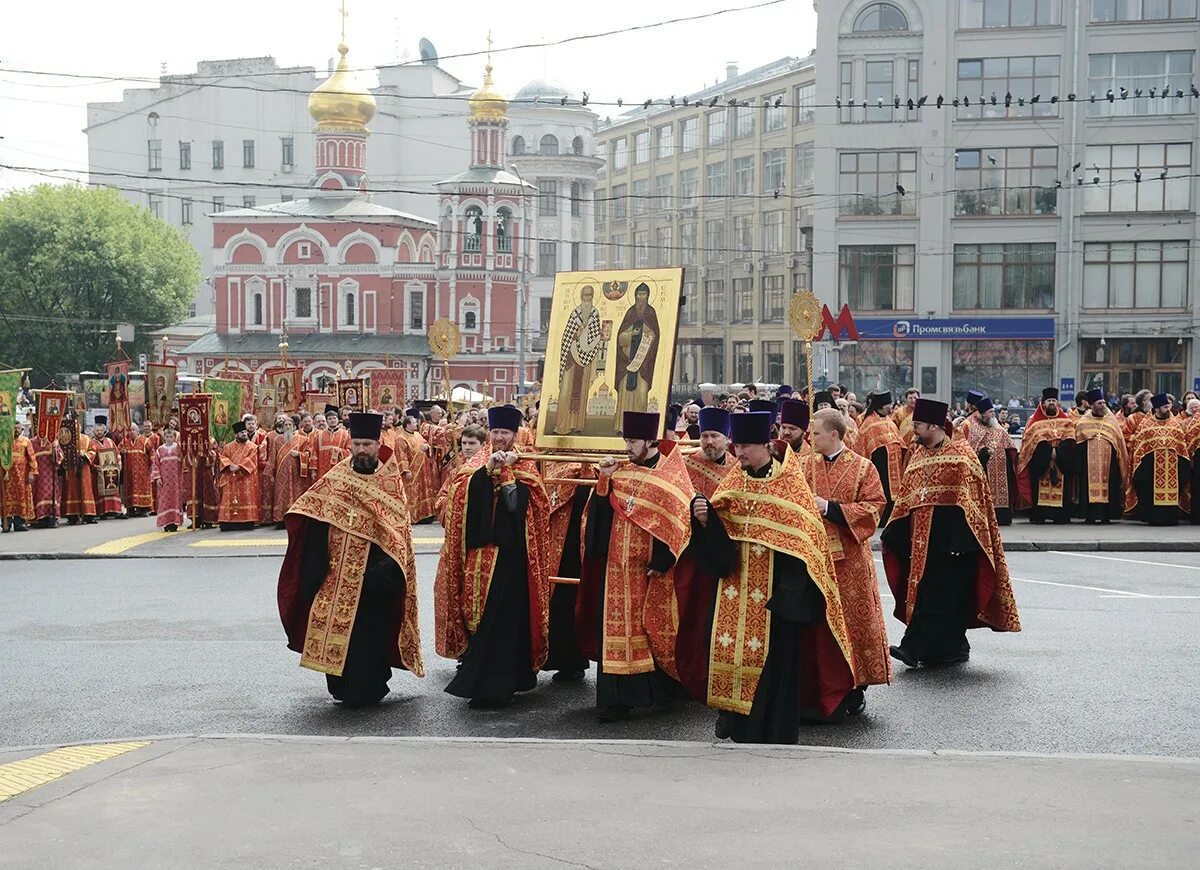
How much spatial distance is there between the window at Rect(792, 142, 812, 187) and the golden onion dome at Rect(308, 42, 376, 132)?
19.7 m

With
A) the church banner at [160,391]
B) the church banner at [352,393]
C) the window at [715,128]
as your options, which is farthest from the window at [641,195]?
the church banner at [160,391]

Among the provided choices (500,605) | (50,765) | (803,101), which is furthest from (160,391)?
(803,101)

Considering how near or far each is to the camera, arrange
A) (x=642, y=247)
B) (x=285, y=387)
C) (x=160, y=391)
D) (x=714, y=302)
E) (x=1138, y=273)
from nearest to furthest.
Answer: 1. (x=160, y=391)
2. (x=285, y=387)
3. (x=1138, y=273)
4. (x=714, y=302)
5. (x=642, y=247)

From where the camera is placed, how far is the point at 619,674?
845 centimetres

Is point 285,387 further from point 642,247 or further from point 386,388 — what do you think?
point 642,247

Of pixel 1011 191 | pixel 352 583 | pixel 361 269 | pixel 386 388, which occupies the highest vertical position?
pixel 1011 191

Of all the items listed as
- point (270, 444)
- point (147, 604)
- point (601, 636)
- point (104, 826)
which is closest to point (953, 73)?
point (270, 444)

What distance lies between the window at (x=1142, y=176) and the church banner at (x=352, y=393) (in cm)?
2985

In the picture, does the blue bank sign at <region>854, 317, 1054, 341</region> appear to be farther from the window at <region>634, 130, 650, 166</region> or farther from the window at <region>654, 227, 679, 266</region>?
the window at <region>634, 130, 650, 166</region>

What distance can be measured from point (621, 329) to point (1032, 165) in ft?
129

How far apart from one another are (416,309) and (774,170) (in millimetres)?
17945

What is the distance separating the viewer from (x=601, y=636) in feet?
27.9

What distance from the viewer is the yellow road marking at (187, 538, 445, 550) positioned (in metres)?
18.6

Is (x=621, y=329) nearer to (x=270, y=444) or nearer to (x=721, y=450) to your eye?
(x=721, y=450)
